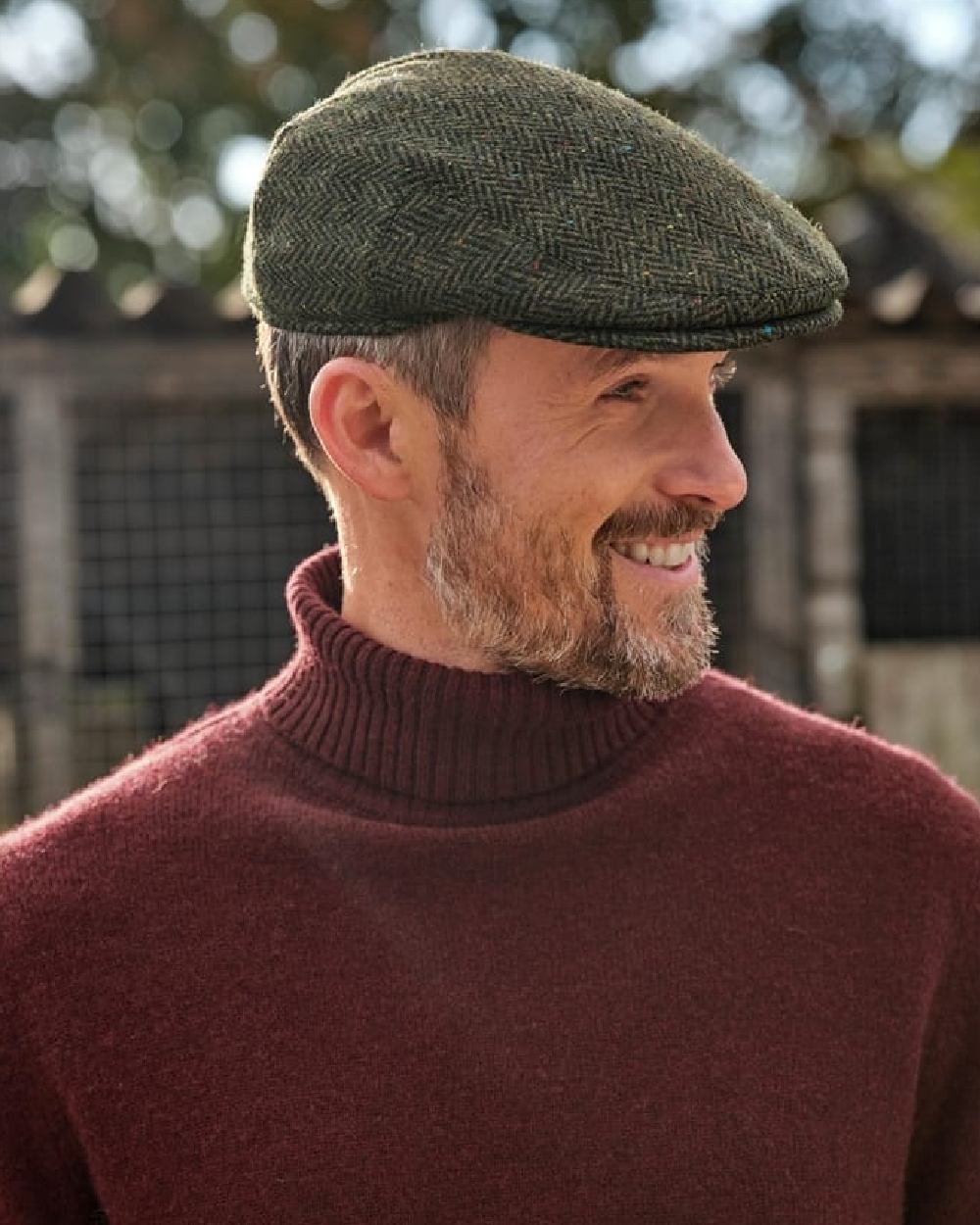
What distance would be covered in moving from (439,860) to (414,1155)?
287 millimetres

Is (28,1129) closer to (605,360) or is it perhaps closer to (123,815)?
(123,815)

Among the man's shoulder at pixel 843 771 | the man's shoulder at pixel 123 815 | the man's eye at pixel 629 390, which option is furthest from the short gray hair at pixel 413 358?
the man's shoulder at pixel 843 771

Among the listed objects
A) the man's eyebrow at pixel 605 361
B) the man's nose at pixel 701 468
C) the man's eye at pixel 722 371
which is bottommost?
the man's nose at pixel 701 468

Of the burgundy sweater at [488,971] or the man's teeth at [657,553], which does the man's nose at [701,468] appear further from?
the burgundy sweater at [488,971]

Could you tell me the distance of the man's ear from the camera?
1769 millimetres

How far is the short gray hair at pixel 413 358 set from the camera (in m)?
1.68

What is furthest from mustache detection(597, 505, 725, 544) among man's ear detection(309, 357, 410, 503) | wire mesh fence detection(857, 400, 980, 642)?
wire mesh fence detection(857, 400, 980, 642)

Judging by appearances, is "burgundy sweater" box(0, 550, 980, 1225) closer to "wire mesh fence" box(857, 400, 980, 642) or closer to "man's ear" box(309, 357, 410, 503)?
"man's ear" box(309, 357, 410, 503)

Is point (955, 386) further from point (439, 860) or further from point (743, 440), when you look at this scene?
point (439, 860)

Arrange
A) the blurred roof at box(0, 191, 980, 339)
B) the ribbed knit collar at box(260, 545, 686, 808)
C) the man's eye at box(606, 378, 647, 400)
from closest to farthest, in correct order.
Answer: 1. the man's eye at box(606, 378, 647, 400)
2. the ribbed knit collar at box(260, 545, 686, 808)
3. the blurred roof at box(0, 191, 980, 339)

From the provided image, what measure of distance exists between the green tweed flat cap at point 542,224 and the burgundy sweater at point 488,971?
39 centimetres

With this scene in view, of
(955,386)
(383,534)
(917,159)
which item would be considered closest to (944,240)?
(955,386)

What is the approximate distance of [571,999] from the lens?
1701 mm

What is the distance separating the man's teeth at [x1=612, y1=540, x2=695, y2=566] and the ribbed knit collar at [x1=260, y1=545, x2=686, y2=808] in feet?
0.52
